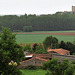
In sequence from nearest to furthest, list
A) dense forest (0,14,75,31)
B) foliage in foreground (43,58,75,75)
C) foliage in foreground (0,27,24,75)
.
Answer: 1. foliage in foreground (43,58,75,75)
2. foliage in foreground (0,27,24,75)
3. dense forest (0,14,75,31)

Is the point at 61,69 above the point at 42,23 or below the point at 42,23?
above

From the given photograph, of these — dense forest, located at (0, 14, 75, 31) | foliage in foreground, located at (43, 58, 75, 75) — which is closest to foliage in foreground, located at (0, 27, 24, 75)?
foliage in foreground, located at (43, 58, 75, 75)

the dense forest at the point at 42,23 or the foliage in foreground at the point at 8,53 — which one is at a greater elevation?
the foliage in foreground at the point at 8,53

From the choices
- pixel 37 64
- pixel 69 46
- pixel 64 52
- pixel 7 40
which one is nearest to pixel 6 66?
pixel 7 40

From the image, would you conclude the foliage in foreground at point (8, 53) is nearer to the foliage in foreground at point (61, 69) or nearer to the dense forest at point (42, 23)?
the foliage in foreground at point (61, 69)

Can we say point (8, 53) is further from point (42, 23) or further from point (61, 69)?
point (42, 23)

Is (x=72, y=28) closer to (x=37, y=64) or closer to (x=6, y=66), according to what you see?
(x=37, y=64)

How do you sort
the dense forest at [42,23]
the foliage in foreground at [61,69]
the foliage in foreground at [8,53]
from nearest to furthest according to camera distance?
the foliage in foreground at [61,69]
the foliage in foreground at [8,53]
the dense forest at [42,23]

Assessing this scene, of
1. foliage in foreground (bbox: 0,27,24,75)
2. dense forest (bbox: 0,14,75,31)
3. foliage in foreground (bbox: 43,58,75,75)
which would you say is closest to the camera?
foliage in foreground (bbox: 43,58,75,75)

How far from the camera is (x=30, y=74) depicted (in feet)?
133

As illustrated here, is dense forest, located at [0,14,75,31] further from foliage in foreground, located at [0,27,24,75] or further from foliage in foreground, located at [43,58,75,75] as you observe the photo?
foliage in foreground, located at [43,58,75,75]

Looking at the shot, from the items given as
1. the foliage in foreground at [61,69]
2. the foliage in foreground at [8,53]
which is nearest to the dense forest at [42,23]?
the foliage in foreground at [8,53]

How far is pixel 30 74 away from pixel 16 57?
47.5 ft

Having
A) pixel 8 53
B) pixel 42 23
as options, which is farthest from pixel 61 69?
pixel 42 23
